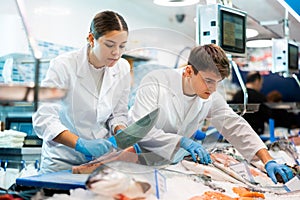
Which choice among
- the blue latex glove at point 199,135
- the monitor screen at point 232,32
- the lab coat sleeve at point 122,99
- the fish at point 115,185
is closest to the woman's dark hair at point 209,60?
the lab coat sleeve at point 122,99

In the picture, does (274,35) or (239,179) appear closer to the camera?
(239,179)

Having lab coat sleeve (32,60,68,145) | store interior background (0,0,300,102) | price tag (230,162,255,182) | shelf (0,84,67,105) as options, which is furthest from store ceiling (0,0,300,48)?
shelf (0,84,67,105)

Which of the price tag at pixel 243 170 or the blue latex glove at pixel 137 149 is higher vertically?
the blue latex glove at pixel 137 149

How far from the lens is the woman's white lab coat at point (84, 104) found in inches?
81.4

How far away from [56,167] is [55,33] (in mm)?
2635

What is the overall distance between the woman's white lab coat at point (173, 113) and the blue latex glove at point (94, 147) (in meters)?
0.17

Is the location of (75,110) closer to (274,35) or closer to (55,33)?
(55,33)

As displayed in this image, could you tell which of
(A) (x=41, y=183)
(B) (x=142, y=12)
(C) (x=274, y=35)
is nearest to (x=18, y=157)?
(A) (x=41, y=183)

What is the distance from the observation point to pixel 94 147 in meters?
1.83

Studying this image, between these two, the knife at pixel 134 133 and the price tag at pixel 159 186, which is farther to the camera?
the knife at pixel 134 133

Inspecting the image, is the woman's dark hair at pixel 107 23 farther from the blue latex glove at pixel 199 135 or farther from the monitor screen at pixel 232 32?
the monitor screen at pixel 232 32

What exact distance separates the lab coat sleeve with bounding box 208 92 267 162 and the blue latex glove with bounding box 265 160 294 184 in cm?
22

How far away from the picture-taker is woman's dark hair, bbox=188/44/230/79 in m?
2.07

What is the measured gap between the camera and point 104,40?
1.86m
